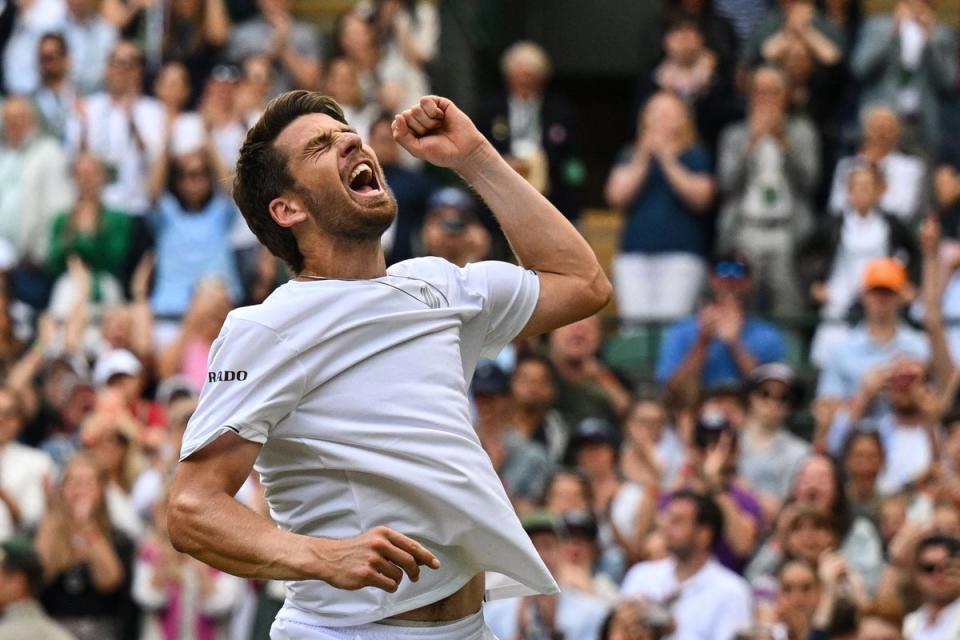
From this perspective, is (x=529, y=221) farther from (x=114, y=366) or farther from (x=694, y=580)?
(x=114, y=366)

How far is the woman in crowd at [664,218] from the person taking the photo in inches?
437

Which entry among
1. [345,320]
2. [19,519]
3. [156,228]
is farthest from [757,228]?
[345,320]

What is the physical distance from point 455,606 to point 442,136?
1.05 metres

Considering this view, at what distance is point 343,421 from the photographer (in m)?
4.09

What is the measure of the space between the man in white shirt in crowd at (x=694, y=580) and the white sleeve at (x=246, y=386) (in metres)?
4.29

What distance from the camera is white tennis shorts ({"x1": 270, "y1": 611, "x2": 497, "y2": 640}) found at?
4152mm

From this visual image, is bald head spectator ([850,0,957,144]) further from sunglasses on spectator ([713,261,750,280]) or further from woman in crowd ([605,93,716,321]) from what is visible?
sunglasses on spectator ([713,261,750,280])

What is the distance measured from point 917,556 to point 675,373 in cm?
253

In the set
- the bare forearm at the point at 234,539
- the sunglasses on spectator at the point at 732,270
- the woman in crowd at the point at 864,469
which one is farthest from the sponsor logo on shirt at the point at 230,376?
the sunglasses on spectator at the point at 732,270

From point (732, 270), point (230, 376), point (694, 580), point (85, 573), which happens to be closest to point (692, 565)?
point (694, 580)

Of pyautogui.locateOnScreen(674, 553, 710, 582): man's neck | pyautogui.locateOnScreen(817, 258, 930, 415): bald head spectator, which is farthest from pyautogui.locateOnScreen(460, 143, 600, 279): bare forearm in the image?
pyautogui.locateOnScreen(817, 258, 930, 415): bald head spectator

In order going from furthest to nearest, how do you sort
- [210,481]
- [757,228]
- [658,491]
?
[757,228] → [658,491] → [210,481]

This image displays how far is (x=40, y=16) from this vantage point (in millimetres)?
13070

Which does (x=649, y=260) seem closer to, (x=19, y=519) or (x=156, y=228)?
(x=156, y=228)
